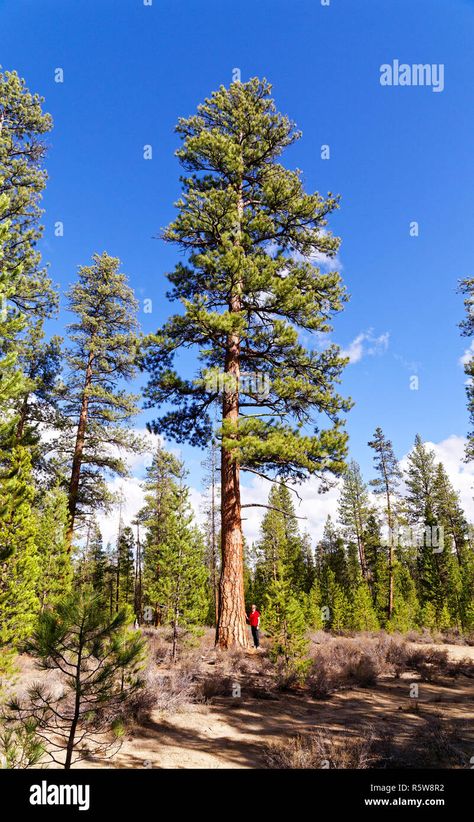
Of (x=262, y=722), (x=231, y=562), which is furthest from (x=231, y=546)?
(x=262, y=722)

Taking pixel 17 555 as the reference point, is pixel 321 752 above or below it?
below

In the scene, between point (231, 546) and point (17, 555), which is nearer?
point (231, 546)

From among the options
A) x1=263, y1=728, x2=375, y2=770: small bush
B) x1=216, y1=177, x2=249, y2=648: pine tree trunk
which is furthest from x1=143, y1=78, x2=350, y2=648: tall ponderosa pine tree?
x1=263, y1=728, x2=375, y2=770: small bush

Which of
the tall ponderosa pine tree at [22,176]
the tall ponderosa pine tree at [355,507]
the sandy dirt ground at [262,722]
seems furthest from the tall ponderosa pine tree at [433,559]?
the tall ponderosa pine tree at [22,176]

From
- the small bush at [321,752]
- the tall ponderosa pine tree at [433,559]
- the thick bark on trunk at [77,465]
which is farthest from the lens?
the tall ponderosa pine tree at [433,559]

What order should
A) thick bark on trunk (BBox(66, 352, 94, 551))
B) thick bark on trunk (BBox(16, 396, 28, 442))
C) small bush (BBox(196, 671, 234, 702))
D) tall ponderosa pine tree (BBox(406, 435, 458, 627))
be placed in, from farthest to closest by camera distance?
tall ponderosa pine tree (BBox(406, 435, 458, 627))
thick bark on trunk (BBox(66, 352, 94, 551))
thick bark on trunk (BBox(16, 396, 28, 442))
small bush (BBox(196, 671, 234, 702))

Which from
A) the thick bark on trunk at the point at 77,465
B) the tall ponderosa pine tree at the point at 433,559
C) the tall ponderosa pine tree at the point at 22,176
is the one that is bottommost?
the tall ponderosa pine tree at the point at 433,559

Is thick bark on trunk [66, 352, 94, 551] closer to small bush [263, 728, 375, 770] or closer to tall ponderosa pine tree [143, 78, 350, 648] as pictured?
tall ponderosa pine tree [143, 78, 350, 648]

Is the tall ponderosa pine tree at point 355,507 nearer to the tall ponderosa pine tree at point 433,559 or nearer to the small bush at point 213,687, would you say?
the tall ponderosa pine tree at point 433,559

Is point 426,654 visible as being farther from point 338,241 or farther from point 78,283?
point 78,283

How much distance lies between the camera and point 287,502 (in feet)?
118

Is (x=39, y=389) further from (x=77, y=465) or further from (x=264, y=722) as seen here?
(x=264, y=722)

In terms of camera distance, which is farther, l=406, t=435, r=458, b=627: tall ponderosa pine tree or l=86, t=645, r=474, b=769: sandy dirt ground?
l=406, t=435, r=458, b=627: tall ponderosa pine tree

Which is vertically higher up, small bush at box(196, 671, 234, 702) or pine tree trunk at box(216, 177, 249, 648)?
pine tree trunk at box(216, 177, 249, 648)
